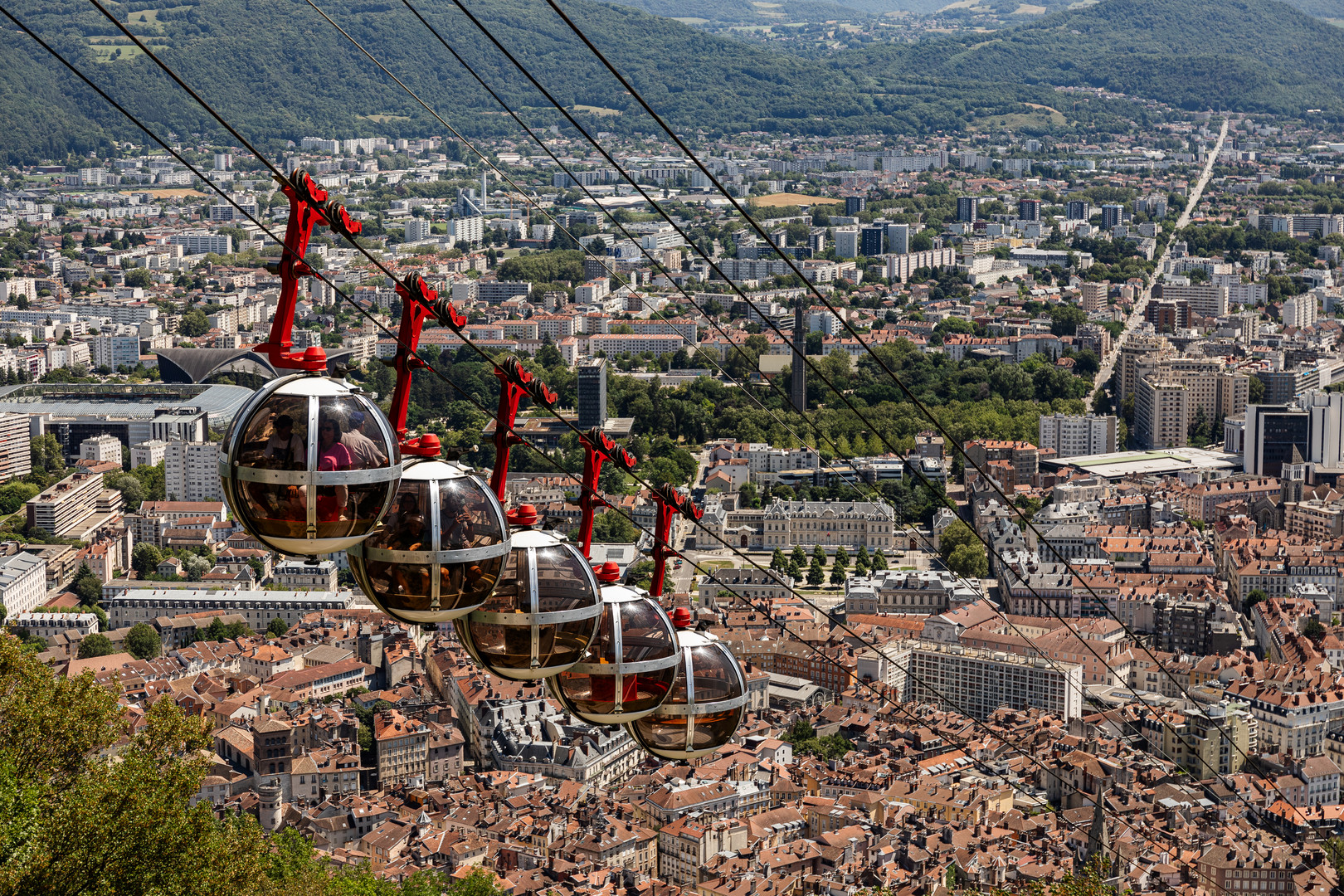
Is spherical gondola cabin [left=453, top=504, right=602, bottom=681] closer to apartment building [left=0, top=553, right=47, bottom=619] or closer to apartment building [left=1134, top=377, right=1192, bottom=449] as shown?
apartment building [left=0, top=553, right=47, bottom=619]

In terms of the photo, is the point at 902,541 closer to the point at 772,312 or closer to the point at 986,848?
the point at 986,848

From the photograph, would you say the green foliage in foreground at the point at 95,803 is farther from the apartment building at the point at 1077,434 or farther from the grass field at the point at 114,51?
the grass field at the point at 114,51

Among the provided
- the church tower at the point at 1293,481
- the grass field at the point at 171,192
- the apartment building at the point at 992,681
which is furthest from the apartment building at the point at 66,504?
the grass field at the point at 171,192

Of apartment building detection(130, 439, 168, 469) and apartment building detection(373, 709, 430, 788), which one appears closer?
apartment building detection(373, 709, 430, 788)

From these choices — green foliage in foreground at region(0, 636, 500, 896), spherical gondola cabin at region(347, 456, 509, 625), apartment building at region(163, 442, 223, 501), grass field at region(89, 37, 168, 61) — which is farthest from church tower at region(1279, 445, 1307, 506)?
grass field at region(89, 37, 168, 61)

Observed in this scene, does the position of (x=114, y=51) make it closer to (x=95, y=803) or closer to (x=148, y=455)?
(x=148, y=455)

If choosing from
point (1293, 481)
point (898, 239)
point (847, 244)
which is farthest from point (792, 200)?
point (1293, 481)

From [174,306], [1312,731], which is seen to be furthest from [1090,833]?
[174,306]

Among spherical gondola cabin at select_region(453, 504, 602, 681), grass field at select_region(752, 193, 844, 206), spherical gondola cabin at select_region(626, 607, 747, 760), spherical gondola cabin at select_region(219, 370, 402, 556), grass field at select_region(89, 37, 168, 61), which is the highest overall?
grass field at select_region(89, 37, 168, 61)

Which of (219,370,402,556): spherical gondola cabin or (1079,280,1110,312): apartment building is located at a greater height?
(219,370,402,556): spherical gondola cabin
